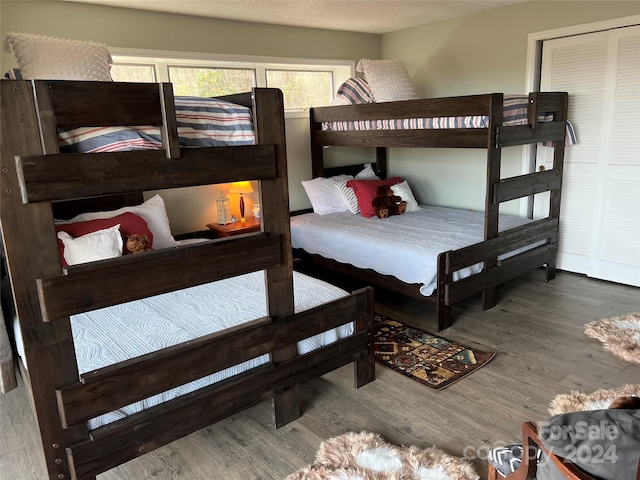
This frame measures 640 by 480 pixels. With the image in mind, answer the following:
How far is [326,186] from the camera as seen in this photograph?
4.68 m

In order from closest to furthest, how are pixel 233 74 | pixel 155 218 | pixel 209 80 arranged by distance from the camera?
pixel 155 218, pixel 209 80, pixel 233 74

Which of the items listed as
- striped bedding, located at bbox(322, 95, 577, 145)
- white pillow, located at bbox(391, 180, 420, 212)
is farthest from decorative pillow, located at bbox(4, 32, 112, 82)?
white pillow, located at bbox(391, 180, 420, 212)

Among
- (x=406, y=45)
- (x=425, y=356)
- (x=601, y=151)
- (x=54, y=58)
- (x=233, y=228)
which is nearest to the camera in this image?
(x=54, y=58)

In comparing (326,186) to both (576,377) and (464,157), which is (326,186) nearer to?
(464,157)

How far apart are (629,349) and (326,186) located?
2831 millimetres

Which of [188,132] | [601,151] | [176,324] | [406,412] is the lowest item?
[406,412]

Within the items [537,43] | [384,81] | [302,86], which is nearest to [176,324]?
[384,81]

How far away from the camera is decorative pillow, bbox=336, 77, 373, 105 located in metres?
4.46

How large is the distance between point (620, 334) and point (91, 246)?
3.27m

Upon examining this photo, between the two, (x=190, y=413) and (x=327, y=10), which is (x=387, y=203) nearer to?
(x=327, y=10)

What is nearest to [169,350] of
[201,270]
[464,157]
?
[201,270]

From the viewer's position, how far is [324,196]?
461cm

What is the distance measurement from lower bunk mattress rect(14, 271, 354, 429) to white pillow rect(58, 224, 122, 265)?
0.40 meters

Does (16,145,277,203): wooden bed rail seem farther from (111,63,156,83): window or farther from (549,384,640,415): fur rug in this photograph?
(111,63,156,83): window
